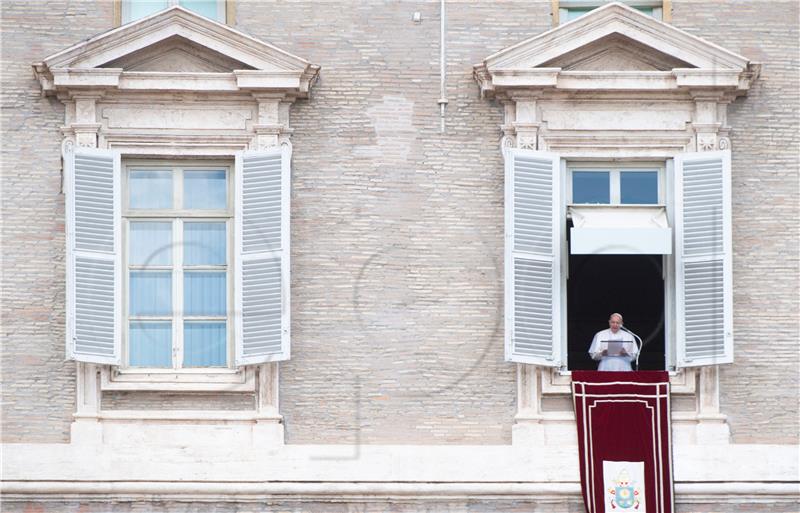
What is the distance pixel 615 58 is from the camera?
1906 cm

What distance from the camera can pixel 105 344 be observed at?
18609 millimetres

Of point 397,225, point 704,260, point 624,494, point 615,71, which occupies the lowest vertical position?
point 624,494

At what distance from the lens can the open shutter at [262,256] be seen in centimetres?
1861

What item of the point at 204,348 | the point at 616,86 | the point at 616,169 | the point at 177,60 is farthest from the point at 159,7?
the point at 616,169

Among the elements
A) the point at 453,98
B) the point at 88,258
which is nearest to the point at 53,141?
the point at 88,258

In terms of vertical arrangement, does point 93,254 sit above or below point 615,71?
below

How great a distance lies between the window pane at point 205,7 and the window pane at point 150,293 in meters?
2.49

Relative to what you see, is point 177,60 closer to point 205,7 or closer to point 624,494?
point 205,7

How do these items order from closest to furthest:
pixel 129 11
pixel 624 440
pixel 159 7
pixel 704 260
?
pixel 624 440 → pixel 704 260 → pixel 129 11 → pixel 159 7

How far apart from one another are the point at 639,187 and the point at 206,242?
159 inches

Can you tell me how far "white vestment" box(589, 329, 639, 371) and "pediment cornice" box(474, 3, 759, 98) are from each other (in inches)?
88.6

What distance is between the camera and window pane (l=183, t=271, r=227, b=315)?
19109mm

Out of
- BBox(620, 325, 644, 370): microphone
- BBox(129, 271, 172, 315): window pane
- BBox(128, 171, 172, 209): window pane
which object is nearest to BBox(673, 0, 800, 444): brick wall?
BBox(620, 325, 644, 370): microphone

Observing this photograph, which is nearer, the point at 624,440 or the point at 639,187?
the point at 624,440
